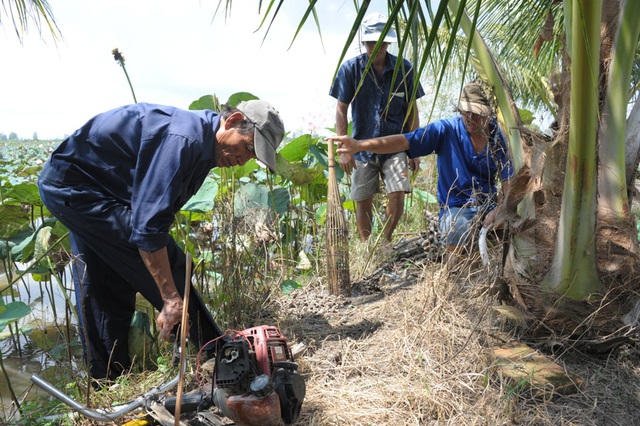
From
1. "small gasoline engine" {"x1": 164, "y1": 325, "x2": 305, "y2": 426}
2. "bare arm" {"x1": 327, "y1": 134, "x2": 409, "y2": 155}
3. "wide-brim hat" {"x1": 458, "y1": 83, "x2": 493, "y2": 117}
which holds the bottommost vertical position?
"small gasoline engine" {"x1": 164, "y1": 325, "x2": 305, "y2": 426}

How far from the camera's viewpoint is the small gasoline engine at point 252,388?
1.96 m

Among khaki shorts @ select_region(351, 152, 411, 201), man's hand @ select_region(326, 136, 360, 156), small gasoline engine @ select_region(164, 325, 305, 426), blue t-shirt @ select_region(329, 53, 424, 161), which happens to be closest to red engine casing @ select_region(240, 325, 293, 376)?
small gasoline engine @ select_region(164, 325, 305, 426)

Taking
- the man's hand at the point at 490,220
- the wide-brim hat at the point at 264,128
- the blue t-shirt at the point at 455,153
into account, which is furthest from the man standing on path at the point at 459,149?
the wide-brim hat at the point at 264,128

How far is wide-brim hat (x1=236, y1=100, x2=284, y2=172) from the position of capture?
2260 mm

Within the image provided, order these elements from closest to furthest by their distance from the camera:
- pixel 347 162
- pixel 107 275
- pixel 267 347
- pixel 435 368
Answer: pixel 267 347 → pixel 435 368 → pixel 107 275 → pixel 347 162

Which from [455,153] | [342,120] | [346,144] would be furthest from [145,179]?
[342,120]

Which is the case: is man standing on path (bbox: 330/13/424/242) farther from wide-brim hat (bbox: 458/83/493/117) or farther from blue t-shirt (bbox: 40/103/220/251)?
blue t-shirt (bbox: 40/103/220/251)

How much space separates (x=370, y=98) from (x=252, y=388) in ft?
9.39

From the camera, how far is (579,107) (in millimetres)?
2178

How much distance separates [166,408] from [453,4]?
2217 millimetres

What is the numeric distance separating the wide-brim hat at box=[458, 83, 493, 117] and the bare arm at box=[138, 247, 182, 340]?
78.1 inches

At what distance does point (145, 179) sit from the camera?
6.82 ft

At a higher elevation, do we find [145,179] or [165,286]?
[145,179]

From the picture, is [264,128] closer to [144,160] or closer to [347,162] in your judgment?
[144,160]
